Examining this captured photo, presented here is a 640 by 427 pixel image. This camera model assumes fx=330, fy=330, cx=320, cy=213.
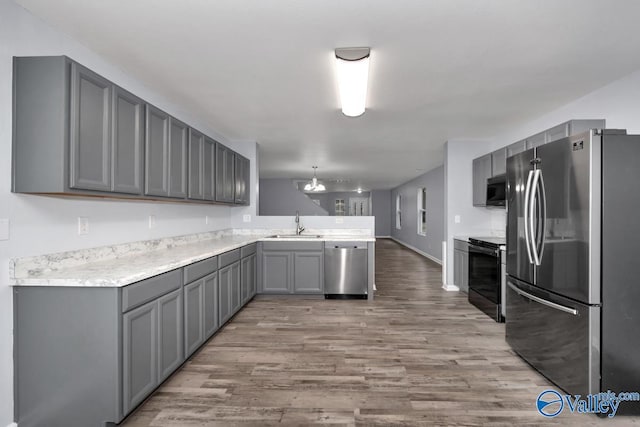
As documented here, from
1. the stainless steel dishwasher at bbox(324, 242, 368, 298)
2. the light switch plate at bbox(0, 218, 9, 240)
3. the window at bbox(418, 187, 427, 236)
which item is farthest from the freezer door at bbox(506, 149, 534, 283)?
the window at bbox(418, 187, 427, 236)

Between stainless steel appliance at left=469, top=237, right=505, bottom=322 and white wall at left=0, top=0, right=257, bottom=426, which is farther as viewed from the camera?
stainless steel appliance at left=469, top=237, right=505, bottom=322

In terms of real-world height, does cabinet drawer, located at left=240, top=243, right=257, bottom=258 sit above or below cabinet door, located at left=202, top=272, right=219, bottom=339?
above

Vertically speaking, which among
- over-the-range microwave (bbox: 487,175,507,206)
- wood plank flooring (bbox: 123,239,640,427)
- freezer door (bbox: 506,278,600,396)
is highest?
over-the-range microwave (bbox: 487,175,507,206)

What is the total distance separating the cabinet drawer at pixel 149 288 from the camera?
1.87 m

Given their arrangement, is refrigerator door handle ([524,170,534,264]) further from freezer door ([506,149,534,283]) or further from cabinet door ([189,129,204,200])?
cabinet door ([189,129,204,200])

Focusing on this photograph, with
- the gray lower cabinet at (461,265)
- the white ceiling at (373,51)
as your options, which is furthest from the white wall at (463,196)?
the white ceiling at (373,51)

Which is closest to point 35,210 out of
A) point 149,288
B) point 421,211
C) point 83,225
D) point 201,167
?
point 83,225

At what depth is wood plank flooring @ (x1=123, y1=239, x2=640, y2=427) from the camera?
6.61ft

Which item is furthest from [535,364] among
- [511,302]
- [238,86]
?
[238,86]

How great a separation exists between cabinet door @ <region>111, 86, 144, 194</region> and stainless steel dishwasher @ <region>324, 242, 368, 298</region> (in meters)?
2.83

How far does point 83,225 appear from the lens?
7.62 feet

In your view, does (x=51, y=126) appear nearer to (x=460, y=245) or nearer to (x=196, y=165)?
(x=196, y=165)

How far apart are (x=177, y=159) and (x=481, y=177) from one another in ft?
13.5

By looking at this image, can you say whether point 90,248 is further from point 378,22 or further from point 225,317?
point 378,22
